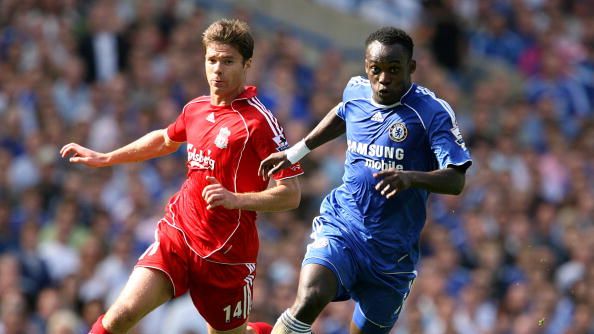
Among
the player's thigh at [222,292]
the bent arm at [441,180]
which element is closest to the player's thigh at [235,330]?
the player's thigh at [222,292]

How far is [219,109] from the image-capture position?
8891mm

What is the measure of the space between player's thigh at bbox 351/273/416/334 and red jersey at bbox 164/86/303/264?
837mm

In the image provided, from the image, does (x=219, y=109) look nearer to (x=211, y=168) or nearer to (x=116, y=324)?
(x=211, y=168)

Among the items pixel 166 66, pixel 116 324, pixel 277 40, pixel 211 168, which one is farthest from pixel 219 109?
pixel 277 40

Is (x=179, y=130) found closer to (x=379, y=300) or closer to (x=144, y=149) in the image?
(x=144, y=149)

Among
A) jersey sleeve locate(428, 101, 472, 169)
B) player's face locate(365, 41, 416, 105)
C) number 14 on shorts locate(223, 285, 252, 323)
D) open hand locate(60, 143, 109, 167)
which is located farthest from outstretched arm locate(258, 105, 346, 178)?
A: open hand locate(60, 143, 109, 167)

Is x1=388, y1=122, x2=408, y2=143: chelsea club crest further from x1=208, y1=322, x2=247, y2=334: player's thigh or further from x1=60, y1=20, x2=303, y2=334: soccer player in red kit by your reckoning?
x1=208, y1=322, x2=247, y2=334: player's thigh

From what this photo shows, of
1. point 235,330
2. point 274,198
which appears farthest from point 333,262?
point 235,330

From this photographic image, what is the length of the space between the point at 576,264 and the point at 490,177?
166cm

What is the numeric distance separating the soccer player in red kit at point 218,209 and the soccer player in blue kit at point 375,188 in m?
0.21

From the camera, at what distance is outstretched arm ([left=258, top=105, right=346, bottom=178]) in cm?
858

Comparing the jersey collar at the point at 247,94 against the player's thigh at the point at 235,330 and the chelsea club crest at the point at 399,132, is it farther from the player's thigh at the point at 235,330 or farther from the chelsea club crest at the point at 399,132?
the player's thigh at the point at 235,330

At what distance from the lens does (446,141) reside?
8.37 m

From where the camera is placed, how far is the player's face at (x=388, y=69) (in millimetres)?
8452
